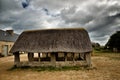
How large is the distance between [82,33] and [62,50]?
401 cm

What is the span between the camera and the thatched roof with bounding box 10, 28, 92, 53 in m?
19.4

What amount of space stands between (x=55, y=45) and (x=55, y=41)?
770 mm

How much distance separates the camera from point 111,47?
5997 cm

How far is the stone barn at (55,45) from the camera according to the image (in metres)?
19.3

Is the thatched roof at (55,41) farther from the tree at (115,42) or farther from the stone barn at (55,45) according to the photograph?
the tree at (115,42)

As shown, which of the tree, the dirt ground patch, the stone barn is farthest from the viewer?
the tree

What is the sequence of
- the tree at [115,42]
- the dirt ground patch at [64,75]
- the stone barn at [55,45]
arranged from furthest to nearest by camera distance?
the tree at [115,42] < the stone barn at [55,45] < the dirt ground patch at [64,75]

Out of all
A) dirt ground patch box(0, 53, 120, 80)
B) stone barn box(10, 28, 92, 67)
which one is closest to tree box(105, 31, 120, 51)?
stone barn box(10, 28, 92, 67)

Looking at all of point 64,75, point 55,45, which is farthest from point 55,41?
point 64,75

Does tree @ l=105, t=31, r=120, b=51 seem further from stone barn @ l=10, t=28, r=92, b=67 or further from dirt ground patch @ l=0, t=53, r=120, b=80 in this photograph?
dirt ground patch @ l=0, t=53, r=120, b=80

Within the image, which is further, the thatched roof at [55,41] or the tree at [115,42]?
the tree at [115,42]

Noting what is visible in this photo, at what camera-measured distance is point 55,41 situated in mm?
Answer: 20312

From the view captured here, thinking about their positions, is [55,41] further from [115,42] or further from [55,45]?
[115,42]

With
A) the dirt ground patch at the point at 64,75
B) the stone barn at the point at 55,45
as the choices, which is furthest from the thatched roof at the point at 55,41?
the dirt ground patch at the point at 64,75
